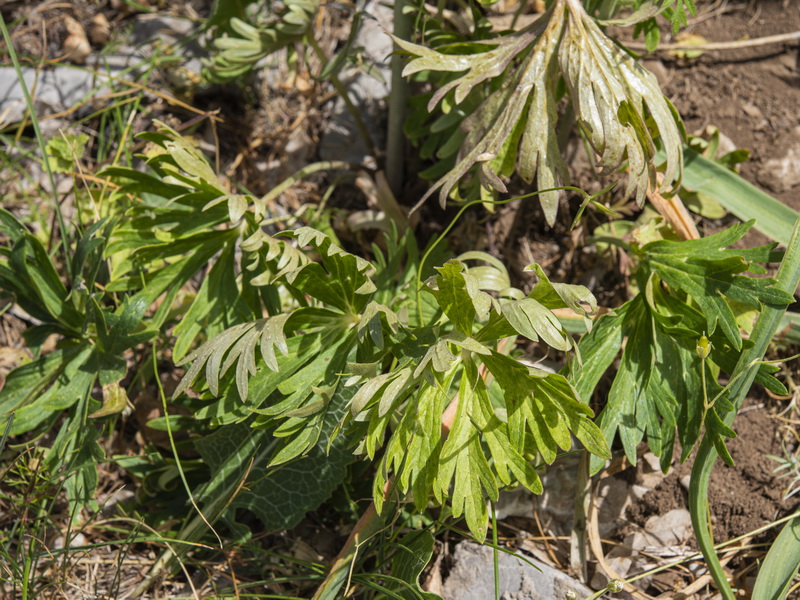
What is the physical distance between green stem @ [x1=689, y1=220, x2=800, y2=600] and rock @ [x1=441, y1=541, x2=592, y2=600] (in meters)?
0.36

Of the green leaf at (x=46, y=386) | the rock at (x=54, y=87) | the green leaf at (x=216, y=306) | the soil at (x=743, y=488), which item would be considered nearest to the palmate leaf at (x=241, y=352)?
the green leaf at (x=216, y=306)

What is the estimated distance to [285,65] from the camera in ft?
9.43

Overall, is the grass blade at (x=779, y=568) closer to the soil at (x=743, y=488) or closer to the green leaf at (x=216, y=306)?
the soil at (x=743, y=488)

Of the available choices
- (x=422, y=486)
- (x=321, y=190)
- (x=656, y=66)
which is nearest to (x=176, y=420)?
(x=422, y=486)

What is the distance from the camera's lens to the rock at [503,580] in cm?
186

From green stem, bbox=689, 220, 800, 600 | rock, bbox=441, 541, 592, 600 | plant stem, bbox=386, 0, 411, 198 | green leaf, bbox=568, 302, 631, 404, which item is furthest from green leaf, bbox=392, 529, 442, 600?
plant stem, bbox=386, 0, 411, 198

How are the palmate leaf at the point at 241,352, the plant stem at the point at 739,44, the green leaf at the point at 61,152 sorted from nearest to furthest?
1. the palmate leaf at the point at 241,352
2. the plant stem at the point at 739,44
3. the green leaf at the point at 61,152

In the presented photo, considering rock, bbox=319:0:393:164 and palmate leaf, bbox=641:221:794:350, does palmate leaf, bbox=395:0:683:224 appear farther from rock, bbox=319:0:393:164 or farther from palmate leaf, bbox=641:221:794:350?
rock, bbox=319:0:393:164

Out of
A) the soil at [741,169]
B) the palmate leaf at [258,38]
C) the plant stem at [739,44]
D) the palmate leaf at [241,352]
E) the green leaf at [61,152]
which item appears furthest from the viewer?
the green leaf at [61,152]

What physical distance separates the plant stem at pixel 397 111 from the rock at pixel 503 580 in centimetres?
133

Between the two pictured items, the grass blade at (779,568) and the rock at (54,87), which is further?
the rock at (54,87)

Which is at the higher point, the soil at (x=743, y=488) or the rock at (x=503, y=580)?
the soil at (x=743, y=488)

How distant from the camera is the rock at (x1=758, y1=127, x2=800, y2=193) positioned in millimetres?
2354

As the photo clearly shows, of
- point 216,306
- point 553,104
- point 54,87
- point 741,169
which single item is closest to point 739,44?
point 741,169
